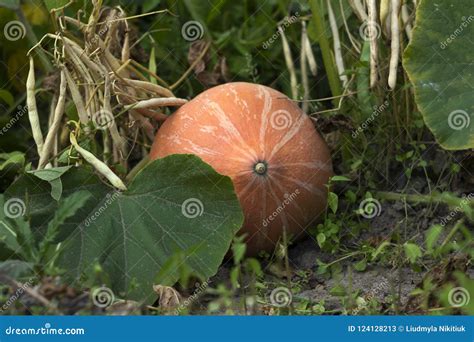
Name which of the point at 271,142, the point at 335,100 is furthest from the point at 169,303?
the point at 335,100

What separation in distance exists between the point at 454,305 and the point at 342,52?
131 cm

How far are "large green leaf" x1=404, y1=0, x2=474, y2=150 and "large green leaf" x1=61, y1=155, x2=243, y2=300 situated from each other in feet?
1.93

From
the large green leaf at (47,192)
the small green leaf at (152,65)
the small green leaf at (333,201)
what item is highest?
the small green leaf at (152,65)

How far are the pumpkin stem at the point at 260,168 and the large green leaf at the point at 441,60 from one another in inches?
17.9

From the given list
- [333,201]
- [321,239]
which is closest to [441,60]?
[333,201]

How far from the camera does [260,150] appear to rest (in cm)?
274

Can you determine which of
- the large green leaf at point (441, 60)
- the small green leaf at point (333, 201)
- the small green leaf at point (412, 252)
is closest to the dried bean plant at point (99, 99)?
the small green leaf at point (333, 201)

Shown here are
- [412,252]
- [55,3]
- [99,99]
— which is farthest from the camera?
[99,99]

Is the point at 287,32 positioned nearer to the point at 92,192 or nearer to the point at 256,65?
the point at 256,65

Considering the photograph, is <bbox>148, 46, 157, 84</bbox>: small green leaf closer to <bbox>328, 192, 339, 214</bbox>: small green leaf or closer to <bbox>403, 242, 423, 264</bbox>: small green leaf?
<bbox>328, 192, 339, 214</bbox>: small green leaf

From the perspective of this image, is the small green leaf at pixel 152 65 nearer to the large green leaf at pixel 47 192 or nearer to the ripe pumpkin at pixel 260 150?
the ripe pumpkin at pixel 260 150

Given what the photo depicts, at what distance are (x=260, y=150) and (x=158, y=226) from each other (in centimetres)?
36

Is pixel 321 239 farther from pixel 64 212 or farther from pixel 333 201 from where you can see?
pixel 64 212

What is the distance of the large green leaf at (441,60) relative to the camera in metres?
2.70
